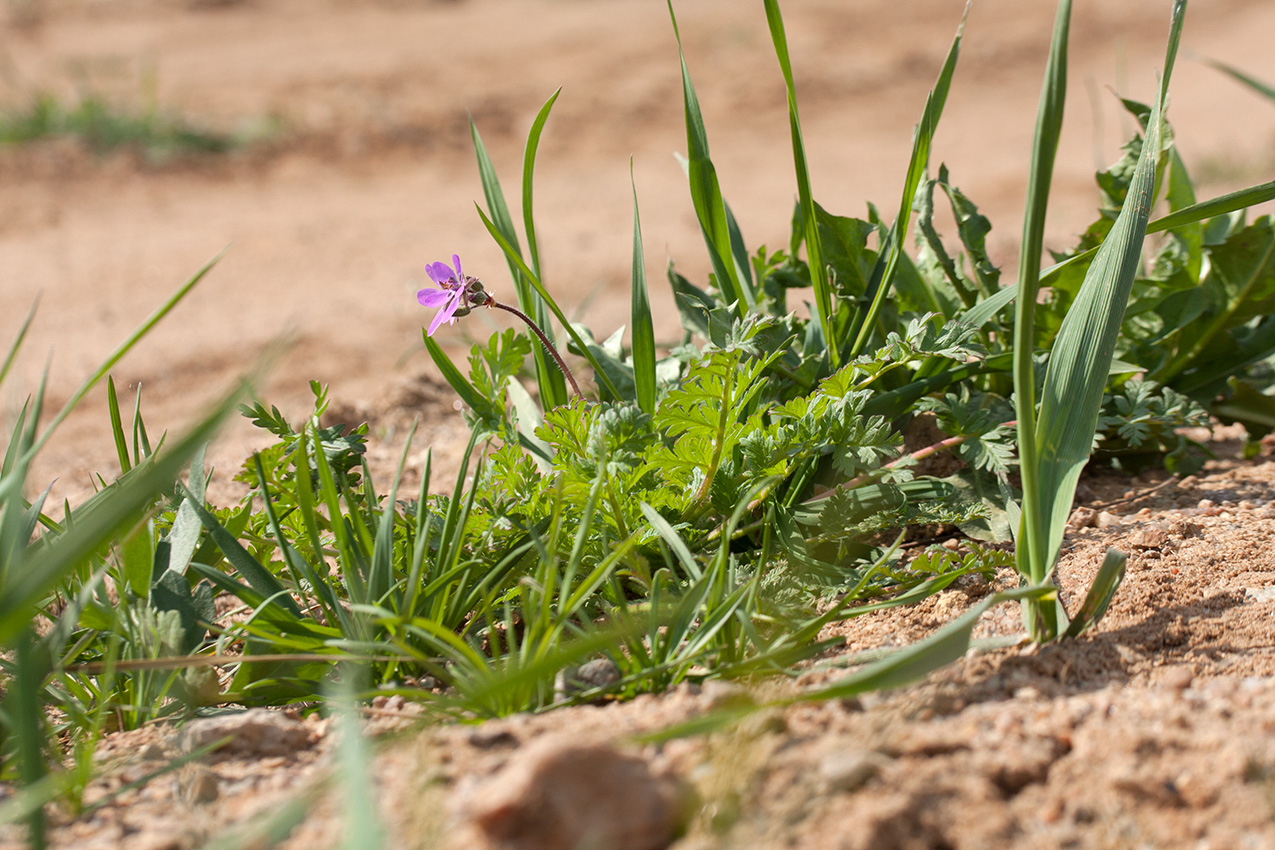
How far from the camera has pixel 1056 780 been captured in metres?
0.94

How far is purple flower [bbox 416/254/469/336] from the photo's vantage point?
148cm

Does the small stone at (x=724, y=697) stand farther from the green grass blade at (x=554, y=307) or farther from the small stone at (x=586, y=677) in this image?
the green grass blade at (x=554, y=307)

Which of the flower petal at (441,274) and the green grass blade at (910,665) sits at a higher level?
the flower petal at (441,274)

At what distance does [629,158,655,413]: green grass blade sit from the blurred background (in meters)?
0.45

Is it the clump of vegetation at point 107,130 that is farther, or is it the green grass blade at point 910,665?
the clump of vegetation at point 107,130

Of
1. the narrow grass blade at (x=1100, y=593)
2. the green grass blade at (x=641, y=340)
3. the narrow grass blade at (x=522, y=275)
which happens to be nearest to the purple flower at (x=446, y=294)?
the narrow grass blade at (x=522, y=275)

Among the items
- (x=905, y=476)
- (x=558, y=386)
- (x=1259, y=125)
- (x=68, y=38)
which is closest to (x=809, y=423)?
(x=905, y=476)

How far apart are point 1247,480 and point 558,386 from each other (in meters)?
1.24

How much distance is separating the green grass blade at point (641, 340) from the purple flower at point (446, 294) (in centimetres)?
27

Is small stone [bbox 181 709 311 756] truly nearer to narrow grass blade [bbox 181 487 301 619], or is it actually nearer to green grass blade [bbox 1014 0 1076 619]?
narrow grass blade [bbox 181 487 301 619]

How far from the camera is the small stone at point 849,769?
35.2 inches

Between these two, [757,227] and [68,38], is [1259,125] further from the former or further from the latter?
[68,38]

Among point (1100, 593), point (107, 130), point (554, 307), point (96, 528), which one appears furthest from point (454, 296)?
point (107, 130)

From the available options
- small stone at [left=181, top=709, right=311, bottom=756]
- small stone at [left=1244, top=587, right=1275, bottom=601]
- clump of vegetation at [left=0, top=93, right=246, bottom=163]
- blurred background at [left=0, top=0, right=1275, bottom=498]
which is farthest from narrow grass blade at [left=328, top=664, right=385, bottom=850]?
clump of vegetation at [left=0, top=93, right=246, bottom=163]
